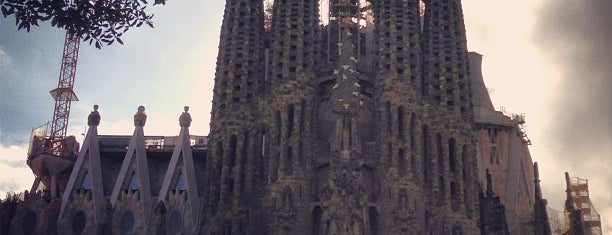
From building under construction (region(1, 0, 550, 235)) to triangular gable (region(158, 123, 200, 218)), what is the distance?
74 mm

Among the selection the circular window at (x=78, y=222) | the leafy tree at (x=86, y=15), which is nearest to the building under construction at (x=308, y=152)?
the circular window at (x=78, y=222)

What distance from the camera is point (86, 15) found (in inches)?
549

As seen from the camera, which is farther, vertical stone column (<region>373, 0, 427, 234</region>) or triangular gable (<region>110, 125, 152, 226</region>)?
triangular gable (<region>110, 125, 152, 226</region>)

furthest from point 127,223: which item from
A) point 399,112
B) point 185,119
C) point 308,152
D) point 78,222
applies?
point 399,112

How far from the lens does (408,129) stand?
35.6m

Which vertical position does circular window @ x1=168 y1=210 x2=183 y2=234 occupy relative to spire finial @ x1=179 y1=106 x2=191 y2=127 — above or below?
below

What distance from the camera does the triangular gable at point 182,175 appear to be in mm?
37406

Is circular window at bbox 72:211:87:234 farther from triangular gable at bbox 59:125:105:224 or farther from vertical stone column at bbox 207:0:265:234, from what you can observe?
vertical stone column at bbox 207:0:265:234

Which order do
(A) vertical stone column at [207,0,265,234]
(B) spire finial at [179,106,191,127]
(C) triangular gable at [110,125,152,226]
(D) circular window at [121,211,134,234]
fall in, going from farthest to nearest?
(B) spire finial at [179,106,191,127], (C) triangular gable at [110,125,152,226], (D) circular window at [121,211,134,234], (A) vertical stone column at [207,0,265,234]

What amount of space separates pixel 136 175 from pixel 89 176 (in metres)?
2.63

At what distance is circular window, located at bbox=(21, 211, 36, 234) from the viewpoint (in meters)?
39.4

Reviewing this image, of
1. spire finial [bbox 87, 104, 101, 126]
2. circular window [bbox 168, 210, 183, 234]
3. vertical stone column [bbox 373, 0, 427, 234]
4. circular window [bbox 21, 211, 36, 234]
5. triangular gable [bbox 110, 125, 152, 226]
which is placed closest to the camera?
vertical stone column [bbox 373, 0, 427, 234]

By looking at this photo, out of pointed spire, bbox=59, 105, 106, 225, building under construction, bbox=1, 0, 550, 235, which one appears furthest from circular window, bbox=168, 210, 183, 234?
pointed spire, bbox=59, 105, 106, 225

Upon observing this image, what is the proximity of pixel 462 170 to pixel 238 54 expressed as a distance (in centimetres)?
1248
